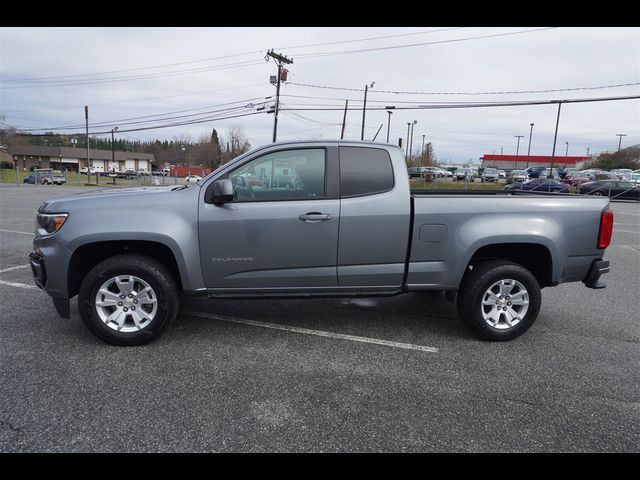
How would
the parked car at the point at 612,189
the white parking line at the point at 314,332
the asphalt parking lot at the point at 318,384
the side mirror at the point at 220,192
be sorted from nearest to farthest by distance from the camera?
the asphalt parking lot at the point at 318,384, the side mirror at the point at 220,192, the white parking line at the point at 314,332, the parked car at the point at 612,189

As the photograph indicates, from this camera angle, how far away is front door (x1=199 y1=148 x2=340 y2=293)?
12.9 feet

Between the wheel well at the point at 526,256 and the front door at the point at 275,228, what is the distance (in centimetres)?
155

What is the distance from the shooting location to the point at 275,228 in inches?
155

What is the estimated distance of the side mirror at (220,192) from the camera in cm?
375

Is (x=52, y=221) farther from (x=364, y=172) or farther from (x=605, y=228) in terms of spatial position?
(x=605, y=228)

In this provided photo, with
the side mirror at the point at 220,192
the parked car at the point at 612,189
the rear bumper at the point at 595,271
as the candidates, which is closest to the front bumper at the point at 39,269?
the side mirror at the point at 220,192

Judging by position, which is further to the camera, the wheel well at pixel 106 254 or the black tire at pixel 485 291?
the black tire at pixel 485 291

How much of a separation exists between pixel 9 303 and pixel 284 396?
3.89 m

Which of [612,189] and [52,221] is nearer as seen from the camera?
[52,221]

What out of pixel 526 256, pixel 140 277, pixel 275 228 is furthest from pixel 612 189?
pixel 140 277

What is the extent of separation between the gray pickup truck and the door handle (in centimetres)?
1

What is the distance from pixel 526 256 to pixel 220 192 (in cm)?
317

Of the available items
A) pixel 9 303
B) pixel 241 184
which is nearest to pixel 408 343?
pixel 241 184

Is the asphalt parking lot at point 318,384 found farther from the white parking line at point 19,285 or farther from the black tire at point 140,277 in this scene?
the white parking line at point 19,285
